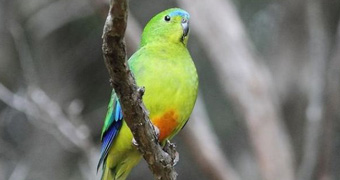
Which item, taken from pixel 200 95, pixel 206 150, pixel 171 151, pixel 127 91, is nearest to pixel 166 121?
pixel 171 151

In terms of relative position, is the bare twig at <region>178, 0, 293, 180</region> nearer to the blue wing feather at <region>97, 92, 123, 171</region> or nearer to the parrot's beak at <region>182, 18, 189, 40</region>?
the parrot's beak at <region>182, 18, 189, 40</region>

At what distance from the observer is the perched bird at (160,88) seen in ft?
12.4

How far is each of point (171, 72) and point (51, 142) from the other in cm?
369

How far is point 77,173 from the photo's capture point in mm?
7797

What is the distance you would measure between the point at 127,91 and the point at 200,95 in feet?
14.6

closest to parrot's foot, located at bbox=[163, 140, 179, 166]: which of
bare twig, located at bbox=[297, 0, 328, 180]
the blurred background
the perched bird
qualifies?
the perched bird

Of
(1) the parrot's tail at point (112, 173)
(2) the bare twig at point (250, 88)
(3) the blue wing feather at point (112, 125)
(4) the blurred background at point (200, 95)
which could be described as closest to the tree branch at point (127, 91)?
(3) the blue wing feather at point (112, 125)

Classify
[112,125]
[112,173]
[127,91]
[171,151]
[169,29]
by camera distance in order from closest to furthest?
[127,91]
[171,151]
[112,125]
[169,29]
[112,173]

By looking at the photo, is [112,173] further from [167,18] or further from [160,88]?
[167,18]

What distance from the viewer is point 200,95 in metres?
7.28

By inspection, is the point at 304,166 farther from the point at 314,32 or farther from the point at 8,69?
the point at 8,69

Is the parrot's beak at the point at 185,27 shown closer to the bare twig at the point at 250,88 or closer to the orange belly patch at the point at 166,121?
the orange belly patch at the point at 166,121

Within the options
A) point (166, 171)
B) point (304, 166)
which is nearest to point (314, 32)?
point (304, 166)

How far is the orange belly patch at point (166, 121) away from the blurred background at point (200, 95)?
210cm
